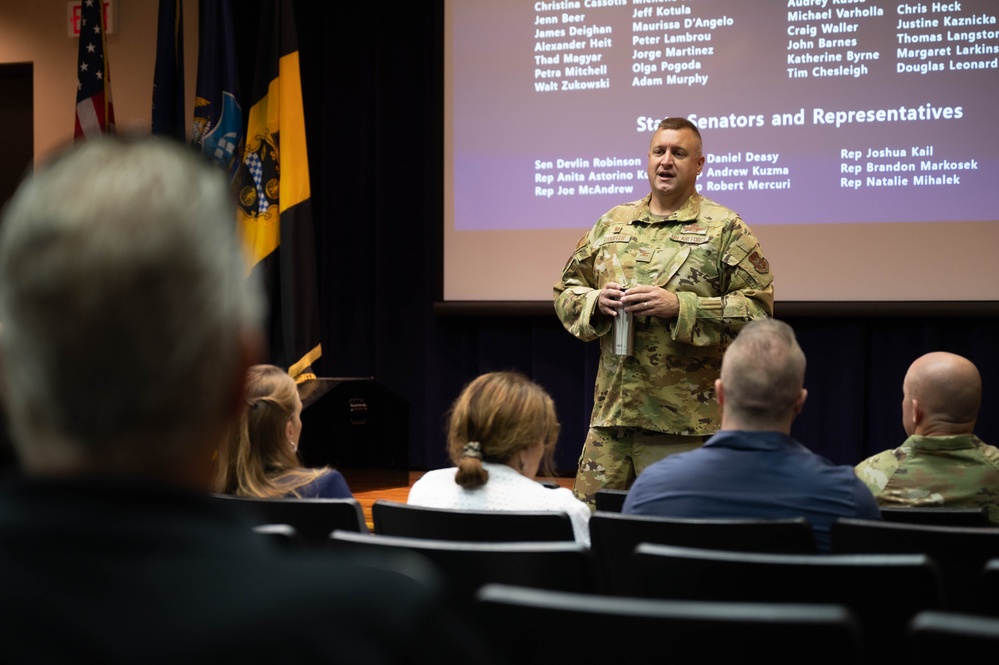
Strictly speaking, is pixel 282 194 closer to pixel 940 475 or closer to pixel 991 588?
pixel 940 475

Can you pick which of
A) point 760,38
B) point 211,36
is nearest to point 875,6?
point 760,38

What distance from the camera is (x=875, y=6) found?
4891mm

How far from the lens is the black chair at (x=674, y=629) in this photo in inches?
41.0

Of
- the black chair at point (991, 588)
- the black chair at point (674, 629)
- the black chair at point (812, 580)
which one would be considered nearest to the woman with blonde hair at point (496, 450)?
the black chair at point (812, 580)

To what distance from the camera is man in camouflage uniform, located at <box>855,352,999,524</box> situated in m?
2.32

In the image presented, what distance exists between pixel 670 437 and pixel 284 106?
3000mm

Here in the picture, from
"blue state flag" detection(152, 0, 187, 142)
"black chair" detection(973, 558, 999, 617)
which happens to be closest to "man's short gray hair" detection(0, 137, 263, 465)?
"black chair" detection(973, 558, 999, 617)

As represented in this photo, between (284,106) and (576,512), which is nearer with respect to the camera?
(576,512)

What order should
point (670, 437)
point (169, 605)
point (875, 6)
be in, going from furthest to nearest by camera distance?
point (875, 6) < point (670, 437) < point (169, 605)

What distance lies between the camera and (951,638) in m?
1.00

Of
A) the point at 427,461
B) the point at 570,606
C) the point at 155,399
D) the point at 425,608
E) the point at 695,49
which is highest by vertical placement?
the point at 695,49

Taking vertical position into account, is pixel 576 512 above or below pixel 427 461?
above

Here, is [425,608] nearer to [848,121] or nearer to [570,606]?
[570,606]

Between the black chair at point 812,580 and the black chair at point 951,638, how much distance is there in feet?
1.17
